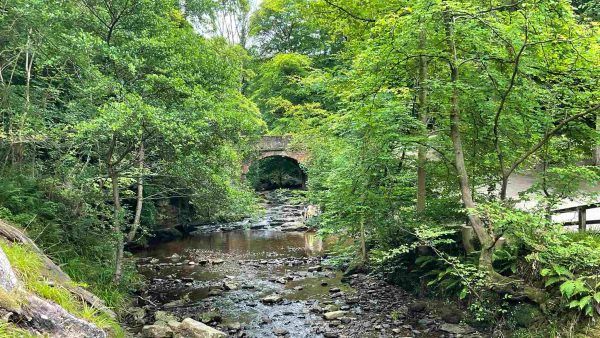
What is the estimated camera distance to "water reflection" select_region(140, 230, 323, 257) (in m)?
15.6

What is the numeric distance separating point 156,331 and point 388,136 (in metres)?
5.72

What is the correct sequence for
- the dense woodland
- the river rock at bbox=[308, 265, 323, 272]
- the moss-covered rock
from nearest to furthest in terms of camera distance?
1. the moss-covered rock
2. the dense woodland
3. the river rock at bbox=[308, 265, 323, 272]

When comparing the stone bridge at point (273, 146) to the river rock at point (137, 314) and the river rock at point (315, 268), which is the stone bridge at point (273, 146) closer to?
the river rock at point (315, 268)

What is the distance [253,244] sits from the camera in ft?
56.8

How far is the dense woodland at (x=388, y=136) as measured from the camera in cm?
650

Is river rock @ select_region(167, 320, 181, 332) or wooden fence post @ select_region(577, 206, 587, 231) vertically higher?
wooden fence post @ select_region(577, 206, 587, 231)

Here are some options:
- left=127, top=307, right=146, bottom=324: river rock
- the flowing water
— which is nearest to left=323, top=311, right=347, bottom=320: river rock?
the flowing water

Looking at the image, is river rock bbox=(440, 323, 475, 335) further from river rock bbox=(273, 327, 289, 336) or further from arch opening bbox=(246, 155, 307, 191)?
arch opening bbox=(246, 155, 307, 191)

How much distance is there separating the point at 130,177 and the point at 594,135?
9.79 meters

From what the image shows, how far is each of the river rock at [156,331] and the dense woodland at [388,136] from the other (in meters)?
1.33

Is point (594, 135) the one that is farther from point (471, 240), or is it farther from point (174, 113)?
point (174, 113)

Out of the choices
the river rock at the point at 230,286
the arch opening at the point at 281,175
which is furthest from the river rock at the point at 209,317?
the arch opening at the point at 281,175

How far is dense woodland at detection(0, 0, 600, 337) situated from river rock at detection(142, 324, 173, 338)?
4.38 feet

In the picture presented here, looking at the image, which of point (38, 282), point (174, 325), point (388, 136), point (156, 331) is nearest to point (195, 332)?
point (174, 325)
